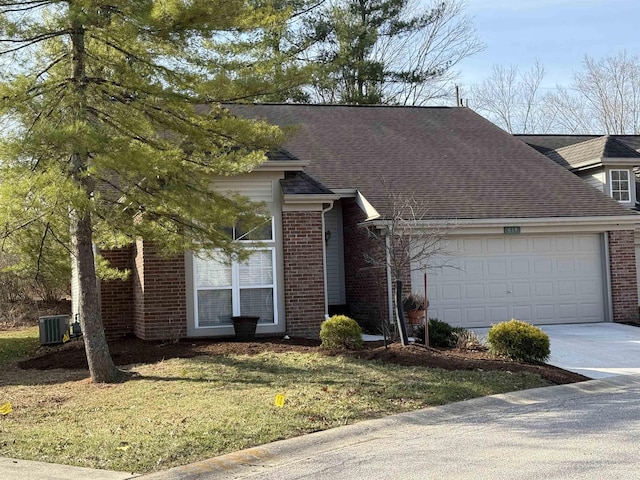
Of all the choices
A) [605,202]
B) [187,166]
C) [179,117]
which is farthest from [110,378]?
[605,202]

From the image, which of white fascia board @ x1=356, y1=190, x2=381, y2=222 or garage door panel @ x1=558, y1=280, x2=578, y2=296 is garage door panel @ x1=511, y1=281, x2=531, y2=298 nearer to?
garage door panel @ x1=558, y1=280, x2=578, y2=296

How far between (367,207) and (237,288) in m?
3.60

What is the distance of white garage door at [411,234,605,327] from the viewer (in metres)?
16.3

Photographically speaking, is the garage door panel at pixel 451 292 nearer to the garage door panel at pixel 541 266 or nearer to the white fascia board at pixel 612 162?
the garage door panel at pixel 541 266

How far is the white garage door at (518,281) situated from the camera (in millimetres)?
16281

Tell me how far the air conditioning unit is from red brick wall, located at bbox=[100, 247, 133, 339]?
1.12 m

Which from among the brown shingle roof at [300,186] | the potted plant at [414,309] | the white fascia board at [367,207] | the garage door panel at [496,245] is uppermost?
the brown shingle roof at [300,186]

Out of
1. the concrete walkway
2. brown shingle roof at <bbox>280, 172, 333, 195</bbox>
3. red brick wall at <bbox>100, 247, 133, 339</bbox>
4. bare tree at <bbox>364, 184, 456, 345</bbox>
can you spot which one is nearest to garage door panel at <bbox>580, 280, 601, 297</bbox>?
bare tree at <bbox>364, 184, 456, 345</bbox>

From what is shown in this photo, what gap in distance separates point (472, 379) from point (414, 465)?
3.64 metres

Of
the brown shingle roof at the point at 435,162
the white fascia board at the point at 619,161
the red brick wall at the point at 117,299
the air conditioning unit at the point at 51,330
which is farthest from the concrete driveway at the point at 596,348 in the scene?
the air conditioning unit at the point at 51,330

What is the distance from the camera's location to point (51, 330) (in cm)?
1565

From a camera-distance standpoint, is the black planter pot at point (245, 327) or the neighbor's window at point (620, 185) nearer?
the black planter pot at point (245, 327)

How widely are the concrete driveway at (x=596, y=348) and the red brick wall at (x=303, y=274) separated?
3625mm

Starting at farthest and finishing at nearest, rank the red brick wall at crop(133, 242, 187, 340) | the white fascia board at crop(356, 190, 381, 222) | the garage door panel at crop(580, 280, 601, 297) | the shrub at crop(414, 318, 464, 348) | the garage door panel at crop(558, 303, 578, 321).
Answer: the garage door panel at crop(580, 280, 601, 297) < the garage door panel at crop(558, 303, 578, 321) < the white fascia board at crop(356, 190, 381, 222) < the red brick wall at crop(133, 242, 187, 340) < the shrub at crop(414, 318, 464, 348)
